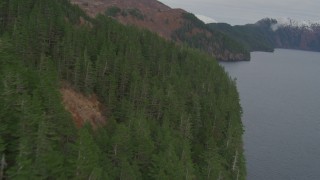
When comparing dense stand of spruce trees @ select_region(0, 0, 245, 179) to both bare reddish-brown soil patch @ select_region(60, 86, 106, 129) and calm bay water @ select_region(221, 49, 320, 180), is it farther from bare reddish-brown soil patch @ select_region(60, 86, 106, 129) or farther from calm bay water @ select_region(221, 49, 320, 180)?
calm bay water @ select_region(221, 49, 320, 180)

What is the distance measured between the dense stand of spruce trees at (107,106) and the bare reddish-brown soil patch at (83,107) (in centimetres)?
235

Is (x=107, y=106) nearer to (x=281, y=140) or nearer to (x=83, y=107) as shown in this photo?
(x=83, y=107)

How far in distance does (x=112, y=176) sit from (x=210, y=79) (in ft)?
300

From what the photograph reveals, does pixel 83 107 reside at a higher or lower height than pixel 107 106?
higher

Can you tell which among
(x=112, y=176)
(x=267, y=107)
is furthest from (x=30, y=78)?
(x=267, y=107)

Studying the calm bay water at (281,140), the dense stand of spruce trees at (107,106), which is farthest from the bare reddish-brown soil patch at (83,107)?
the calm bay water at (281,140)

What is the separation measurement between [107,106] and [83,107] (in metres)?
7.20

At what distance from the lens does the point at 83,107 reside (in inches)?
3755

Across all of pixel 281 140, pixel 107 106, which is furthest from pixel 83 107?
pixel 281 140

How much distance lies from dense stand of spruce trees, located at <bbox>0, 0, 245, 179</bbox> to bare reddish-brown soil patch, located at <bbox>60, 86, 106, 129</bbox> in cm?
235

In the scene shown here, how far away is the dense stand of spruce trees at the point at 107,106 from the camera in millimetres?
54719

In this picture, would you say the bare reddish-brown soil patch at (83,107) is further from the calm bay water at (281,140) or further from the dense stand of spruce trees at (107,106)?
the calm bay water at (281,140)

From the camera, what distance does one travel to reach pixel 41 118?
189 ft

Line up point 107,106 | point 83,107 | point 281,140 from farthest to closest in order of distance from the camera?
1. point 281,140
2. point 107,106
3. point 83,107
